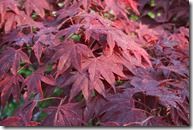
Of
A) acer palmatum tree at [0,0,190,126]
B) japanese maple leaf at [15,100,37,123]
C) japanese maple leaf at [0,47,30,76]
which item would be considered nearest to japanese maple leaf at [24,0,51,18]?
acer palmatum tree at [0,0,190,126]

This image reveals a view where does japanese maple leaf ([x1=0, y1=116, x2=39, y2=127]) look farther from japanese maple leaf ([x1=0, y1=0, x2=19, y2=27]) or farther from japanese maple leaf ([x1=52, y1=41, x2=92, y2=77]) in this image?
japanese maple leaf ([x1=0, y1=0, x2=19, y2=27])

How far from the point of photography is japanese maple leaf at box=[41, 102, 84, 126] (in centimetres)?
94

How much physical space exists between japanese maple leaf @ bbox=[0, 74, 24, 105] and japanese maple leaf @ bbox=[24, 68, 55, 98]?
0.03 metres

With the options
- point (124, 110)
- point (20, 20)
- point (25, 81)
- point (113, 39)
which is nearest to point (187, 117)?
point (124, 110)

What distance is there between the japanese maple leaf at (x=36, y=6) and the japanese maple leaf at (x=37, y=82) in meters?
0.32

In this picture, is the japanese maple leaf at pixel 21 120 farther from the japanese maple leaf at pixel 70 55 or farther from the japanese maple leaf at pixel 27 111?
the japanese maple leaf at pixel 70 55

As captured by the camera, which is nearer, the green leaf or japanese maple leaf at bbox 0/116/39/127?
japanese maple leaf at bbox 0/116/39/127

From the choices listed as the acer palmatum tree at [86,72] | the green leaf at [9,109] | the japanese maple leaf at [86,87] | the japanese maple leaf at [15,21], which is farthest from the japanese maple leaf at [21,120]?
the green leaf at [9,109]

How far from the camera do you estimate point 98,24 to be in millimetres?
1055

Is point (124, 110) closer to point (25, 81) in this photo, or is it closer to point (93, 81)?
point (93, 81)

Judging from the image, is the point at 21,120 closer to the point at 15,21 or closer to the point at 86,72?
the point at 86,72

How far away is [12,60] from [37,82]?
4.6 inches

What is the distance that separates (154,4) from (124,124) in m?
0.87

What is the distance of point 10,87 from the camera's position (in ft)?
3.39
